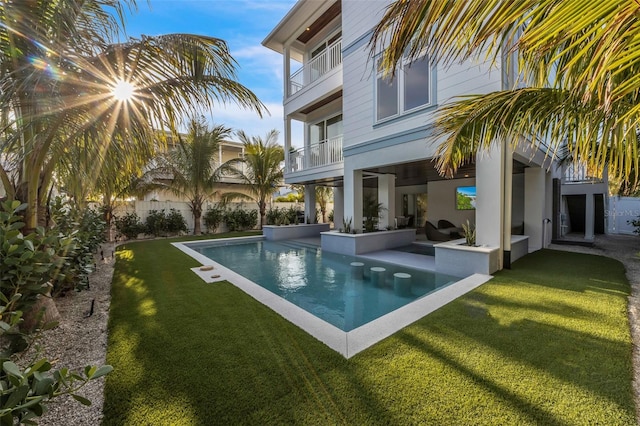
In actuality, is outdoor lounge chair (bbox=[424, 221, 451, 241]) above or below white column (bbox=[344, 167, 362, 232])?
below

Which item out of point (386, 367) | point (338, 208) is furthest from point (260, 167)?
point (386, 367)

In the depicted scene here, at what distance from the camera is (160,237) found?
1579 cm

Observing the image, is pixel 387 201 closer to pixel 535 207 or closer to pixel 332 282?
pixel 535 207

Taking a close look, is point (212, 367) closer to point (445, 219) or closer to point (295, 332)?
point (295, 332)

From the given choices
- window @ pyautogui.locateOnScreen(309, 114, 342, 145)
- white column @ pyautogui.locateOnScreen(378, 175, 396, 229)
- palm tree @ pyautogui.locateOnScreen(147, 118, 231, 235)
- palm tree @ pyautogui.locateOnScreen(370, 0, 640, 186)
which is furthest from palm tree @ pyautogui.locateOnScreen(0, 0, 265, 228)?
palm tree @ pyautogui.locateOnScreen(147, 118, 231, 235)

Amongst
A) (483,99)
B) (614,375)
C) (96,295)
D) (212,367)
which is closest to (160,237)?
(96,295)

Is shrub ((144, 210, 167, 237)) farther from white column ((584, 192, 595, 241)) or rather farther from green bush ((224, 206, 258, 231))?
white column ((584, 192, 595, 241))

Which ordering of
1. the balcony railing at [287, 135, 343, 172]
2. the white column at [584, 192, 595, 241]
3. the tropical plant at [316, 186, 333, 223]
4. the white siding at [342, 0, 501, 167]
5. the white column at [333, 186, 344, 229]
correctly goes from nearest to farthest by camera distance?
the white siding at [342, 0, 501, 167]
the balcony railing at [287, 135, 343, 172]
the white column at [584, 192, 595, 241]
the white column at [333, 186, 344, 229]
the tropical plant at [316, 186, 333, 223]

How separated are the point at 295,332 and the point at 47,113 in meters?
4.10

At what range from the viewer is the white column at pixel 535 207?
10.3 metres

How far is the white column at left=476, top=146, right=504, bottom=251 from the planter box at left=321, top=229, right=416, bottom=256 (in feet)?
13.0

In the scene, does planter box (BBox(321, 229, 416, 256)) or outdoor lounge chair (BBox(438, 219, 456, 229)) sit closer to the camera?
planter box (BBox(321, 229, 416, 256))

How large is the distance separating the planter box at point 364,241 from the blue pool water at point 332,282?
41cm

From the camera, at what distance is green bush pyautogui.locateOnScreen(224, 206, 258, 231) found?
59.0 ft
